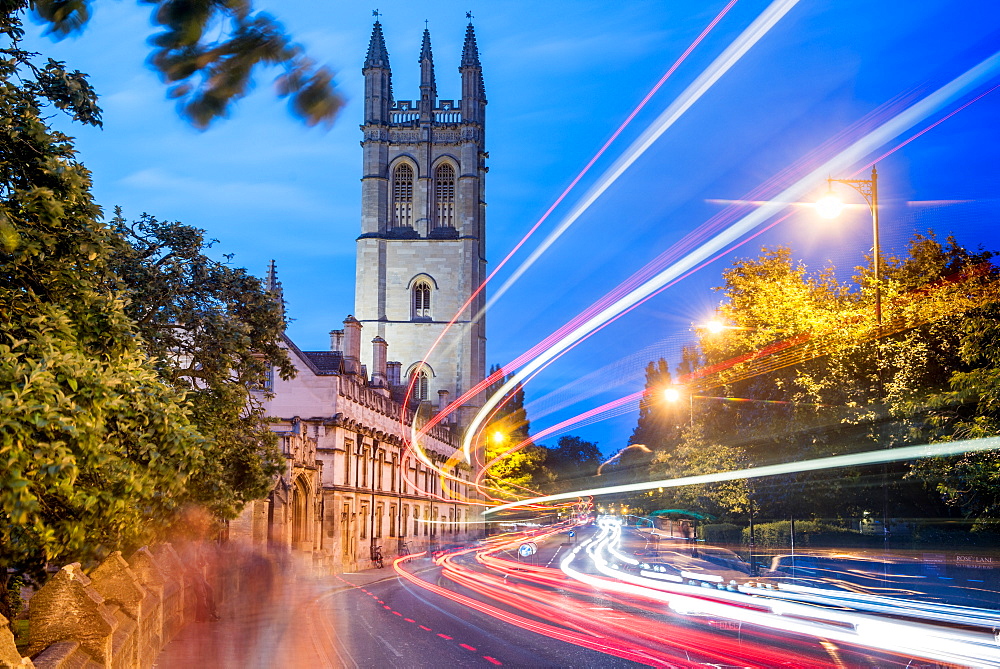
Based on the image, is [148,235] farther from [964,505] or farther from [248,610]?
[964,505]

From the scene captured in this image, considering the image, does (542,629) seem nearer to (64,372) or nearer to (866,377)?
(64,372)

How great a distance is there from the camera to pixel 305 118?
519 centimetres

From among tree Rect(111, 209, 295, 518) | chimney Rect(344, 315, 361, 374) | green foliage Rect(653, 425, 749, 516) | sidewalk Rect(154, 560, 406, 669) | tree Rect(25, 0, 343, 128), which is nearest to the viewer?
tree Rect(25, 0, 343, 128)

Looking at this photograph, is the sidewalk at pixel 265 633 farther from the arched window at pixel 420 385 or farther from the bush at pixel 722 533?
the arched window at pixel 420 385

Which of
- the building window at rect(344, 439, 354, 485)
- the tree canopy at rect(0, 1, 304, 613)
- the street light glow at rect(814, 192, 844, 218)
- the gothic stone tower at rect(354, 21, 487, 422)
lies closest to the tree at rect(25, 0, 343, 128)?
the tree canopy at rect(0, 1, 304, 613)

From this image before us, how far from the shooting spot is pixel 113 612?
1122 centimetres

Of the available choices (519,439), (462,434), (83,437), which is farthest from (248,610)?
(519,439)

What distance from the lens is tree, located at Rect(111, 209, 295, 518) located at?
18609 millimetres

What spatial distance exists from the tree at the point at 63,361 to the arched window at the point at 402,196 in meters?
82.5

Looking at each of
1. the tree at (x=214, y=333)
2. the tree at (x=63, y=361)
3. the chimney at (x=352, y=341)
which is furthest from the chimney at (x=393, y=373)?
the tree at (x=63, y=361)

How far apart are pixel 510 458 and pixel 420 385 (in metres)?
11.7

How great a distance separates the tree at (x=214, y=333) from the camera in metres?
18.6

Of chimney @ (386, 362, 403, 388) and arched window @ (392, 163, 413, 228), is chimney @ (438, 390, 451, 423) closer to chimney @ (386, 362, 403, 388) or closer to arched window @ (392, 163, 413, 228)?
chimney @ (386, 362, 403, 388)

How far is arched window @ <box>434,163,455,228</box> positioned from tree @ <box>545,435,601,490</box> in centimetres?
4846
